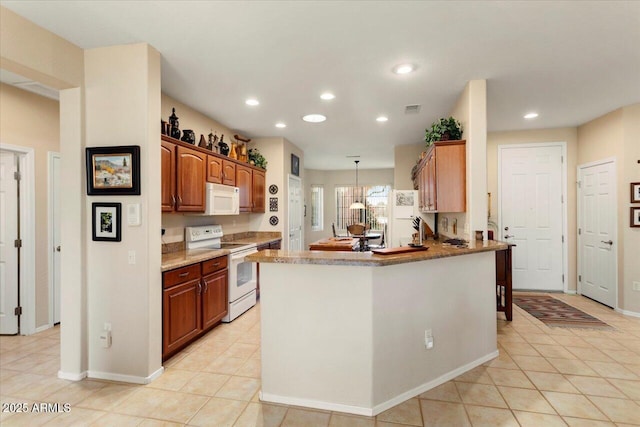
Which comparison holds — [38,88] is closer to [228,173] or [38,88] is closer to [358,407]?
[228,173]

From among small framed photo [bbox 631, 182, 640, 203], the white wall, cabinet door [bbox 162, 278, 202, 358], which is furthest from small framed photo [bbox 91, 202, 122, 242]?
small framed photo [bbox 631, 182, 640, 203]

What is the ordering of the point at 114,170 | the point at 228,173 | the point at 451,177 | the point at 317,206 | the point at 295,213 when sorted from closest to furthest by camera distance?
the point at 114,170 < the point at 451,177 < the point at 228,173 < the point at 295,213 < the point at 317,206

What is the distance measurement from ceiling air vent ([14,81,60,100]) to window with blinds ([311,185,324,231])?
23.1 ft

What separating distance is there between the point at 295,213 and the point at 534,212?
412cm

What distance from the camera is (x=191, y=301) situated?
10.3ft

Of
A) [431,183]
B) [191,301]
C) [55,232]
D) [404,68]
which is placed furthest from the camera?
[55,232]

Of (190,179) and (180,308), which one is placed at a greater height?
(190,179)

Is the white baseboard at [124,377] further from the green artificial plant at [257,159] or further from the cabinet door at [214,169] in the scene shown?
the green artificial plant at [257,159]

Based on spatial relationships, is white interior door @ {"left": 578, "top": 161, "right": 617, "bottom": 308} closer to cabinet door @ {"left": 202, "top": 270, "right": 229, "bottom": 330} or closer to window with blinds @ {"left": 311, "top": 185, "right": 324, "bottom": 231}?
cabinet door @ {"left": 202, "top": 270, "right": 229, "bottom": 330}

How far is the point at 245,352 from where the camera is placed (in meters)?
3.09

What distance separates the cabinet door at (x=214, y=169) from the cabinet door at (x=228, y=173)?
0.09 m

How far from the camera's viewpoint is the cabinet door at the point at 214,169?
12.9 feet

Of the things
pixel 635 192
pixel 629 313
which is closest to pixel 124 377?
pixel 629 313

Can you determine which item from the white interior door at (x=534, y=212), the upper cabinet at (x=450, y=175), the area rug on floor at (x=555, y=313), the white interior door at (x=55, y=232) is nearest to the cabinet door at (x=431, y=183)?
the upper cabinet at (x=450, y=175)
